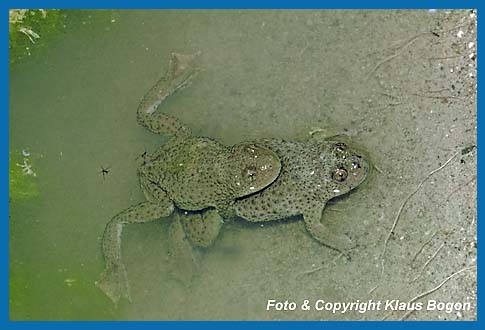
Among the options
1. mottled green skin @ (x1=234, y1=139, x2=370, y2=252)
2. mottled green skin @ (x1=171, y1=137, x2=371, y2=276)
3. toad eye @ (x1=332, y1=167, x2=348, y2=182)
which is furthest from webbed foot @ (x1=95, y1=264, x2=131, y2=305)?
toad eye @ (x1=332, y1=167, x2=348, y2=182)

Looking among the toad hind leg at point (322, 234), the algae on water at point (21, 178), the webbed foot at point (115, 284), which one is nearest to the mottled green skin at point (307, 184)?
the toad hind leg at point (322, 234)

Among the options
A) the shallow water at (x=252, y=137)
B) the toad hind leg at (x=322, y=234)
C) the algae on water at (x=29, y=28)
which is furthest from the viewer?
the algae on water at (x=29, y=28)

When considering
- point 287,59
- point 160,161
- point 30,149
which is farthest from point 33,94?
point 287,59

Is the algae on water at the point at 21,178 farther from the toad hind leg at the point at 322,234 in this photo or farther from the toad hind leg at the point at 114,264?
the toad hind leg at the point at 322,234

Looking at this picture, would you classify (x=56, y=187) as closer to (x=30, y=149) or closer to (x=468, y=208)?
(x=30, y=149)

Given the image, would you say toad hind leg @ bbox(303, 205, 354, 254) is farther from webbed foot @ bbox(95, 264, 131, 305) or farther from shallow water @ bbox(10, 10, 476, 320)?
webbed foot @ bbox(95, 264, 131, 305)
